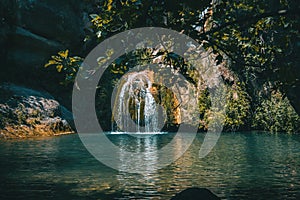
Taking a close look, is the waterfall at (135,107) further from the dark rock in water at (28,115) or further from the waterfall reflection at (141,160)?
the waterfall reflection at (141,160)

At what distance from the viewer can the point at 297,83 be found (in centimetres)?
403

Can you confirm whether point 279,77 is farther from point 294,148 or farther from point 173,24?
point 294,148

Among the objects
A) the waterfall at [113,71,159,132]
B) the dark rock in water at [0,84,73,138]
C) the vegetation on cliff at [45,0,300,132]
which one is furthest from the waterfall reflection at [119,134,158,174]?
the waterfall at [113,71,159,132]

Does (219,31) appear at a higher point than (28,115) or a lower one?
lower

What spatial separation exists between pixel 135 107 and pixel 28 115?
8.06 metres

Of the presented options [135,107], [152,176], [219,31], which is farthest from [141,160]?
[135,107]

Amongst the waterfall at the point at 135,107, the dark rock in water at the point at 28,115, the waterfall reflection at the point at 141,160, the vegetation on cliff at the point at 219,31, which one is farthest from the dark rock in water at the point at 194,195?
the waterfall at the point at 135,107

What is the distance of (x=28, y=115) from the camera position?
25172mm

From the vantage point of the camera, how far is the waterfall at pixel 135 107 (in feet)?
100.0

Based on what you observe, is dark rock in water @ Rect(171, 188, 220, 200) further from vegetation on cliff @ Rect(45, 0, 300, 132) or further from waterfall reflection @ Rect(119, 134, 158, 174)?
waterfall reflection @ Rect(119, 134, 158, 174)

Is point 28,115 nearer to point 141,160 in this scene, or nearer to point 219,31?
point 141,160

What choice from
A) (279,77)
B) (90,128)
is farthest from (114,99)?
(279,77)

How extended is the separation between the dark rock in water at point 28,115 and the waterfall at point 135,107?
448 cm

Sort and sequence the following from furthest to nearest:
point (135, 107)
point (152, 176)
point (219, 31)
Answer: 1. point (135, 107)
2. point (152, 176)
3. point (219, 31)
